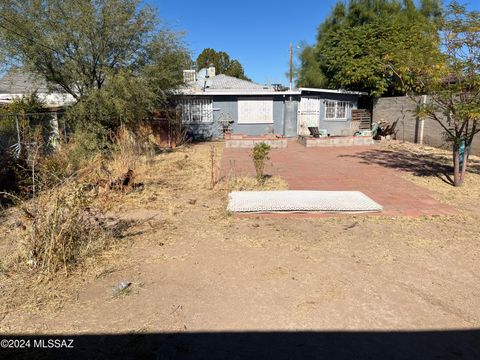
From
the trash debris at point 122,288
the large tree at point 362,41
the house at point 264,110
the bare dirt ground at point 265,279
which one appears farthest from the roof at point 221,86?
the trash debris at point 122,288

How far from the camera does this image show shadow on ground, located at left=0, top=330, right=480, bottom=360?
2.81m

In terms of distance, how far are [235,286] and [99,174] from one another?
5.31 m

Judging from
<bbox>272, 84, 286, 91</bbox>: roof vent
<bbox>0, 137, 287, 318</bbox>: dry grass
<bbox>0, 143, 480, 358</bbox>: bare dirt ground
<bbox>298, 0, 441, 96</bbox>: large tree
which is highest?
<bbox>298, 0, 441, 96</bbox>: large tree

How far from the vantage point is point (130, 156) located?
375 inches

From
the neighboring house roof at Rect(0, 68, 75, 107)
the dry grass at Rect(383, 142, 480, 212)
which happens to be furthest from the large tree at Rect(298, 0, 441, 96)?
the neighboring house roof at Rect(0, 68, 75, 107)

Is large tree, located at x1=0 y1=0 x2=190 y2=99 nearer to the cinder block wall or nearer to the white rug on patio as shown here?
the white rug on patio

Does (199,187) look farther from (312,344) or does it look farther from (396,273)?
(312,344)

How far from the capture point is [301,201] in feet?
22.3

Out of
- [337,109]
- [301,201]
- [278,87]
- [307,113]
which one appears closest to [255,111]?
[278,87]

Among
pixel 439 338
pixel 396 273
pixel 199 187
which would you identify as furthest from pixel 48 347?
pixel 199 187

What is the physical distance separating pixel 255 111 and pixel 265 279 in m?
16.5

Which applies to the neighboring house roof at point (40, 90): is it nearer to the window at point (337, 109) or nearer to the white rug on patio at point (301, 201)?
the white rug on patio at point (301, 201)

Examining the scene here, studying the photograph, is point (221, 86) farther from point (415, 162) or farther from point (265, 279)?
point (265, 279)

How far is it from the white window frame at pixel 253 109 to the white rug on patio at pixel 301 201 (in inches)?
502
